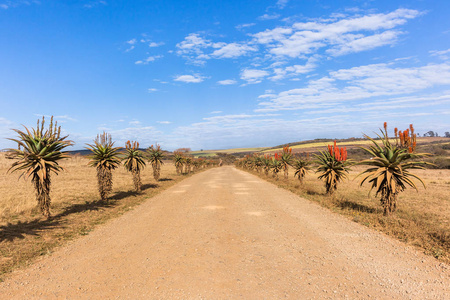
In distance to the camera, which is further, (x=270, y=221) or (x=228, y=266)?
(x=270, y=221)

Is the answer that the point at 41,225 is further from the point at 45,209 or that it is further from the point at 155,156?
the point at 155,156

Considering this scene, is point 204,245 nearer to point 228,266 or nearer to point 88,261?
point 228,266

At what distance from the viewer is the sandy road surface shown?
15.2ft

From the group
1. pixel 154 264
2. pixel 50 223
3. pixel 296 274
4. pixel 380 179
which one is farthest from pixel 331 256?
pixel 50 223

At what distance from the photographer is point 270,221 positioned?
32.3ft

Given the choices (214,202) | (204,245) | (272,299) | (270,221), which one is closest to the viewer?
(272,299)

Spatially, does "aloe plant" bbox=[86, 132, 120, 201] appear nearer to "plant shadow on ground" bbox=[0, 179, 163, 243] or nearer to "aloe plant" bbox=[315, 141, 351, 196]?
"plant shadow on ground" bbox=[0, 179, 163, 243]

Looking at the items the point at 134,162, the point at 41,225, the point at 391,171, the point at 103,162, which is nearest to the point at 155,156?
the point at 134,162

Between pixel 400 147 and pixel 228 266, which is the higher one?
pixel 400 147

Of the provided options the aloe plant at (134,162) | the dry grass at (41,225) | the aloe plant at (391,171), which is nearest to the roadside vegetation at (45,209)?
the dry grass at (41,225)

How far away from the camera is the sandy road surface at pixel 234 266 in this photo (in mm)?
4641

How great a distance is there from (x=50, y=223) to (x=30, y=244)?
275 centimetres

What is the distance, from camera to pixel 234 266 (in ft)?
18.8

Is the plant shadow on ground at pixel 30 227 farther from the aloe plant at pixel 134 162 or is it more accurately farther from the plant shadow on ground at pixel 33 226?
the aloe plant at pixel 134 162
